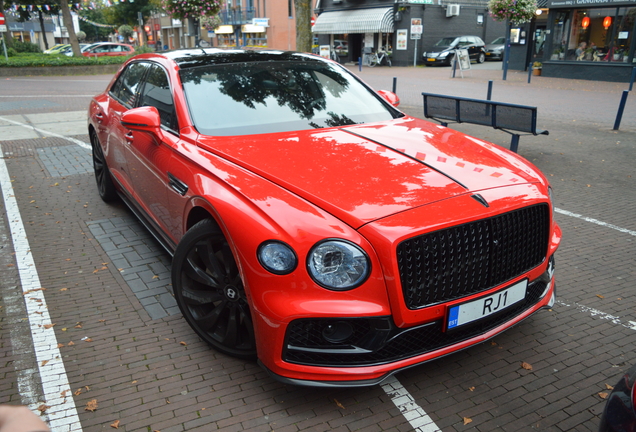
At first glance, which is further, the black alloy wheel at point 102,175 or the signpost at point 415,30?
the signpost at point 415,30

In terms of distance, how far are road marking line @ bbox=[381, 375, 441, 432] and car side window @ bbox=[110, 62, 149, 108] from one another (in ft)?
10.8

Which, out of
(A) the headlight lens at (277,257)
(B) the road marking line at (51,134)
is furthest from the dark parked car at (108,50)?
(A) the headlight lens at (277,257)

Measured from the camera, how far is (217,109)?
380cm

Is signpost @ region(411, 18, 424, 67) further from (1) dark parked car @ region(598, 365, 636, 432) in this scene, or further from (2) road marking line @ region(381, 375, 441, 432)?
(1) dark parked car @ region(598, 365, 636, 432)

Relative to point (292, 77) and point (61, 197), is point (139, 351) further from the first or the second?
point (61, 197)

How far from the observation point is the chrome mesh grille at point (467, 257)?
2529mm

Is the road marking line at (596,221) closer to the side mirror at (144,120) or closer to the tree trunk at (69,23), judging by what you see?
the side mirror at (144,120)

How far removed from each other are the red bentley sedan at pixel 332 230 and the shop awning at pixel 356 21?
1243 inches

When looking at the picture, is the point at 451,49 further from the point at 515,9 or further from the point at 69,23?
the point at 69,23

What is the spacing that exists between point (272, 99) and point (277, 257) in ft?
5.94

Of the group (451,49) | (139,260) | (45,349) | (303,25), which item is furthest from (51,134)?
(451,49)

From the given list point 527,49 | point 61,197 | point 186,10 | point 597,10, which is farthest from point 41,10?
point 61,197

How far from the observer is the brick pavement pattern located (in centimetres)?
275

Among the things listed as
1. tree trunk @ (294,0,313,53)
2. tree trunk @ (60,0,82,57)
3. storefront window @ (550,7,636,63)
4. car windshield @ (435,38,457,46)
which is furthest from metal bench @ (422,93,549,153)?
car windshield @ (435,38,457,46)
